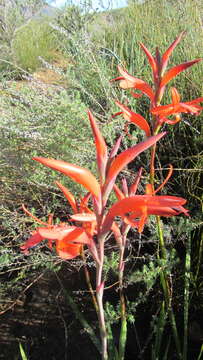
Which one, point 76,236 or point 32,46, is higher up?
point 32,46

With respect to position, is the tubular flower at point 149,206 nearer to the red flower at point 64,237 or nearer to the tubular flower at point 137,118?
the red flower at point 64,237

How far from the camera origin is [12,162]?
4.88 feet

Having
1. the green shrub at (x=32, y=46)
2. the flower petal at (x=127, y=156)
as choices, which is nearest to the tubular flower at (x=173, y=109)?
the flower petal at (x=127, y=156)

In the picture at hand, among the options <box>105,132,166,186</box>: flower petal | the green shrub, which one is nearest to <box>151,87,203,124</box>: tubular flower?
<box>105,132,166,186</box>: flower petal

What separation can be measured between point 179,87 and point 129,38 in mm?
1244

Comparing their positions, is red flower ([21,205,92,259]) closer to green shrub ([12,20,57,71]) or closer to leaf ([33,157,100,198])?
leaf ([33,157,100,198])

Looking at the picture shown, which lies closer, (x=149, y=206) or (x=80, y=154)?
(x=149, y=206)

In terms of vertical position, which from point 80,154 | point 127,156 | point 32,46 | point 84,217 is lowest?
point 80,154

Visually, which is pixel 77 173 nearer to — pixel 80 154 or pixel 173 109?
pixel 173 109

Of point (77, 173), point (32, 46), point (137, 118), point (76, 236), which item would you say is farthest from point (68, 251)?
point (32, 46)

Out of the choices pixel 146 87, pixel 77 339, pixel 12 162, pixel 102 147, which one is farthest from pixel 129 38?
pixel 102 147

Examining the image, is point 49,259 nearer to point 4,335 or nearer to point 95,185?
point 4,335

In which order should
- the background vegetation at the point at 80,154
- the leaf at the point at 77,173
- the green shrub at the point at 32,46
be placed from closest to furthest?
1. the leaf at the point at 77,173
2. the background vegetation at the point at 80,154
3. the green shrub at the point at 32,46

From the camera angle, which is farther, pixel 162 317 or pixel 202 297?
pixel 202 297
